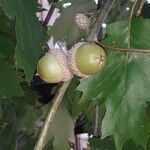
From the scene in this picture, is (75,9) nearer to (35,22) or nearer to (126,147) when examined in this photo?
(35,22)

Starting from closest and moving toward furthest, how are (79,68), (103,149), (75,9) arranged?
(79,68) < (75,9) < (103,149)

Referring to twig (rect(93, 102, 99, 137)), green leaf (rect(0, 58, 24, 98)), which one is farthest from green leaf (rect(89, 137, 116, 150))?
green leaf (rect(0, 58, 24, 98))

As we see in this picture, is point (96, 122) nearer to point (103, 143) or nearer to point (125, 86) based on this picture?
point (103, 143)

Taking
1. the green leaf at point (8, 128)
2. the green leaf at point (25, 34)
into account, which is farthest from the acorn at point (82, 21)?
the green leaf at point (8, 128)

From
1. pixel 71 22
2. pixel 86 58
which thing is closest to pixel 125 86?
pixel 86 58

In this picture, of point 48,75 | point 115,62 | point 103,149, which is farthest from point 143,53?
point 103,149

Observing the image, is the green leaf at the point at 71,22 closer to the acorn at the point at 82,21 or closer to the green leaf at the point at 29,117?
the acorn at the point at 82,21

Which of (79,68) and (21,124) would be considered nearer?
(79,68)
